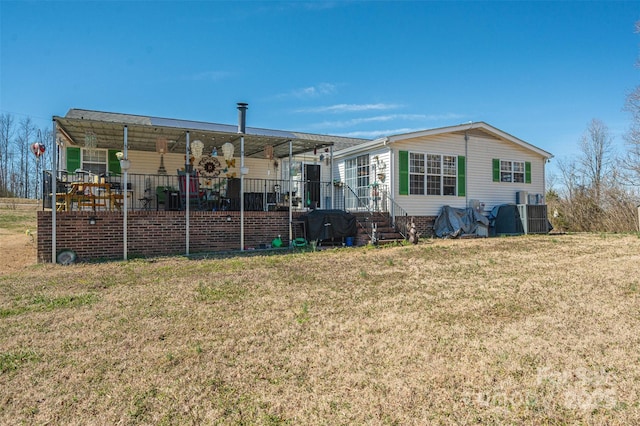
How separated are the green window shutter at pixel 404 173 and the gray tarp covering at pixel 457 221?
5.09 ft

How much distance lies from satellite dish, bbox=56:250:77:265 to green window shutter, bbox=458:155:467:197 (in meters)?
11.3

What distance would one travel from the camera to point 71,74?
16906mm

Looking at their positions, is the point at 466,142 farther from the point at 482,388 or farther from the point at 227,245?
the point at 482,388

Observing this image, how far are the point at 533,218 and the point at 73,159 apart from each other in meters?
14.5

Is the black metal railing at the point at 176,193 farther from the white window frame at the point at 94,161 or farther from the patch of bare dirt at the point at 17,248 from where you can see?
the patch of bare dirt at the point at 17,248

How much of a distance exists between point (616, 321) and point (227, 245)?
7.77 metres

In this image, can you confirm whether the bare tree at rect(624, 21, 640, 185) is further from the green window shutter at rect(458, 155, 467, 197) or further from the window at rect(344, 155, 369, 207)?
the window at rect(344, 155, 369, 207)

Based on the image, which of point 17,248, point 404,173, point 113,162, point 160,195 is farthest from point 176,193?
point 404,173

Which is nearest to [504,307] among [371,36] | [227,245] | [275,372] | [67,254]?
[275,372]

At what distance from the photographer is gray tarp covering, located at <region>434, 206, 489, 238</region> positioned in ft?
42.7

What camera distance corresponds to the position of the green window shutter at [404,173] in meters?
12.7

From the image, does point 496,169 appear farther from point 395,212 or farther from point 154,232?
point 154,232

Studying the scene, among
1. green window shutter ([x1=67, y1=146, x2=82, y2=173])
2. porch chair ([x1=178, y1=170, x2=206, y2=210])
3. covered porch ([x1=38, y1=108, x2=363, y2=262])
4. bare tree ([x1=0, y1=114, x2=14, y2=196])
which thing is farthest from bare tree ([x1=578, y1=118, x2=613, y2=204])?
bare tree ([x1=0, y1=114, x2=14, y2=196])

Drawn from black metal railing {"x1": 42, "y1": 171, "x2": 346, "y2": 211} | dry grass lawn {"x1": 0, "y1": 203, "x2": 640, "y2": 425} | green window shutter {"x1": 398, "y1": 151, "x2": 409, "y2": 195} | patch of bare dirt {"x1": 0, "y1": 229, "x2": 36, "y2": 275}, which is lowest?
dry grass lawn {"x1": 0, "y1": 203, "x2": 640, "y2": 425}
